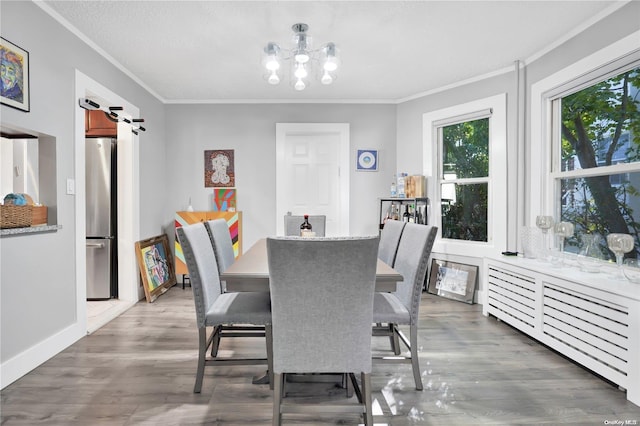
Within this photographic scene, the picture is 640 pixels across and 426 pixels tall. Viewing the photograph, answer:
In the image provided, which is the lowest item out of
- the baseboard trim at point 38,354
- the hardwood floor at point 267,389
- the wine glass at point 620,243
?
the hardwood floor at point 267,389

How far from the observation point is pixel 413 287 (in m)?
1.99

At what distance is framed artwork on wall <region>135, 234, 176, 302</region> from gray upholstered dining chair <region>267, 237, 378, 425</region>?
2894mm

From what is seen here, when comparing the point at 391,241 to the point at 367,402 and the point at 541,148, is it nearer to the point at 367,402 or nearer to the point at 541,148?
the point at 367,402

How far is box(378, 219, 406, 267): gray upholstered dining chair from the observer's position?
2471 millimetres

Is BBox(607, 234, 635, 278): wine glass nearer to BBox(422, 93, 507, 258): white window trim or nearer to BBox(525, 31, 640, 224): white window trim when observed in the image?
BBox(525, 31, 640, 224): white window trim

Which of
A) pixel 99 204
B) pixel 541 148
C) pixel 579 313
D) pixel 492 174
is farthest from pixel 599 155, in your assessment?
pixel 99 204

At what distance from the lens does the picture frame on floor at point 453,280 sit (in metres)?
3.85

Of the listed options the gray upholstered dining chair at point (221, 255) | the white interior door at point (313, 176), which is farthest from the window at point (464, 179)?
the gray upholstered dining chair at point (221, 255)

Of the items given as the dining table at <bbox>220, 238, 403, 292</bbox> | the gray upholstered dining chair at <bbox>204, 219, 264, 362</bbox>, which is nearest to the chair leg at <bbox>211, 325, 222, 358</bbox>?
the gray upholstered dining chair at <bbox>204, 219, 264, 362</bbox>

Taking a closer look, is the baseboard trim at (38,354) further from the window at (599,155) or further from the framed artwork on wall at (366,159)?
the window at (599,155)

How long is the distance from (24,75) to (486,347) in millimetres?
3716

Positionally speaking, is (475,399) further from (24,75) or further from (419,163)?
(24,75)

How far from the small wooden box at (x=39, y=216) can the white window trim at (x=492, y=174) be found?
12.6 feet

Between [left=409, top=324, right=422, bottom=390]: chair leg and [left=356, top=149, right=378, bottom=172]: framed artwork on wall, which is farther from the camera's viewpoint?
[left=356, top=149, right=378, bottom=172]: framed artwork on wall
